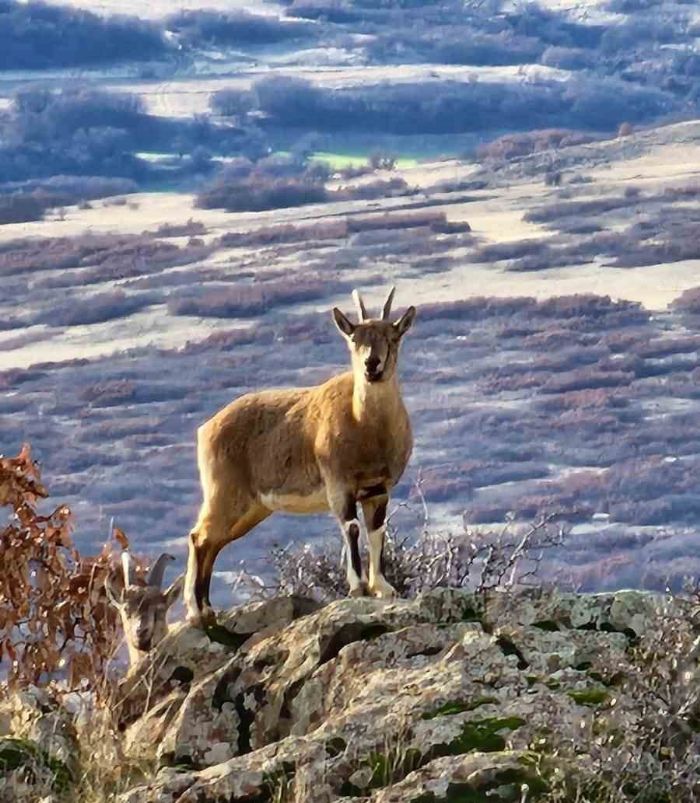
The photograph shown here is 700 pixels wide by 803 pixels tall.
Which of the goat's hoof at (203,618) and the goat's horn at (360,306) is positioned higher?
the goat's horn at (360,306)

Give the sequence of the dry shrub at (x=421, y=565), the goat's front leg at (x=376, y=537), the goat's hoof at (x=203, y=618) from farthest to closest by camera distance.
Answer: the dry shrub at (x=421, y=565)
the goat's front leg at (x=376, y=537)
the goat's hoof at (x=203, y=618)

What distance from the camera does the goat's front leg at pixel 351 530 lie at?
1174 centimetres

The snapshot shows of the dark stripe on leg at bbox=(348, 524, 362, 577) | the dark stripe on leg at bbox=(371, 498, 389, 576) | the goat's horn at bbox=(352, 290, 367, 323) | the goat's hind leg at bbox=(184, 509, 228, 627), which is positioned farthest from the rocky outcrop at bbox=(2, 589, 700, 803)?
the goat's horn at bbox=(352, 290, 367, 323)

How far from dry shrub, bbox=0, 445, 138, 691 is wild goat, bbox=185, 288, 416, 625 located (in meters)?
1.14

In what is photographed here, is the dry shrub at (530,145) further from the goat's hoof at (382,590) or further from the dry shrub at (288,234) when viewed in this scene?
the goat's hoof at (382,590)

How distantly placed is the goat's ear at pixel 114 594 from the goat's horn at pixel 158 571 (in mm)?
154

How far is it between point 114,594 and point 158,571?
0.30 meters

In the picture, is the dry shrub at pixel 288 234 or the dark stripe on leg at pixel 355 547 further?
the dry shrub at pixel 288 234

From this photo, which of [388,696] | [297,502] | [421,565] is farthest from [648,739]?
[421,565]

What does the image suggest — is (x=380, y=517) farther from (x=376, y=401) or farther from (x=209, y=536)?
(x=209, y=536)

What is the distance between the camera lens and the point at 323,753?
8.94m

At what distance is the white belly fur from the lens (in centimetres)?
1202

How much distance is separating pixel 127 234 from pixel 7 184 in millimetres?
18582

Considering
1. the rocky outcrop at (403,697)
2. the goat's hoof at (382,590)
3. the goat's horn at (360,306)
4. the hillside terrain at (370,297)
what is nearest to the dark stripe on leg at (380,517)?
the goat's hoof at (382,590)
